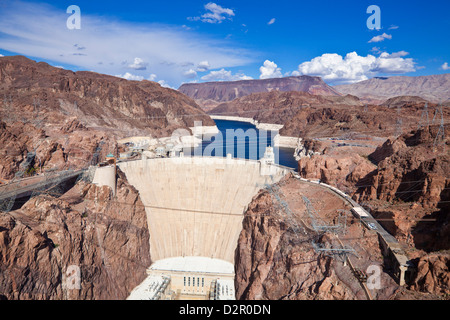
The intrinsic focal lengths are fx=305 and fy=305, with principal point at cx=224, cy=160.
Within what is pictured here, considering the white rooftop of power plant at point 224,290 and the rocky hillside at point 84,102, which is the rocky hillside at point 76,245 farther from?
the rocky hillside at point 84,102

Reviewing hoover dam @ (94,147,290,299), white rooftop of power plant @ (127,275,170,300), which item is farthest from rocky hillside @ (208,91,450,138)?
white rooftop of power plant @ (127,275,170,300)

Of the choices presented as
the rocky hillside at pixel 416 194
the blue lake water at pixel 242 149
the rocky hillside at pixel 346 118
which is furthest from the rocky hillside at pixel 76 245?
the rocky hillside at pixel 346 118

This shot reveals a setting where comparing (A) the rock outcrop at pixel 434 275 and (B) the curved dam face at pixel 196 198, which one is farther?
(B) the curved dam face at pixel 196 198

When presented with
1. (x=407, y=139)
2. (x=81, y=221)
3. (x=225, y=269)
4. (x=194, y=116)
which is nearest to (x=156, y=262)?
(x=225, y=269)

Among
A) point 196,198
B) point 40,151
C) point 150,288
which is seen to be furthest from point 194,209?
point 40,151

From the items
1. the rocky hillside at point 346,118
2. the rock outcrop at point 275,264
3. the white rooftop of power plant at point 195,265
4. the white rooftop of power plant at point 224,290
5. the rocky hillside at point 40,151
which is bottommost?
the white rooftop of power plant at point 224,290

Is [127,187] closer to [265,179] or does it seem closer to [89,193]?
[89,193]
